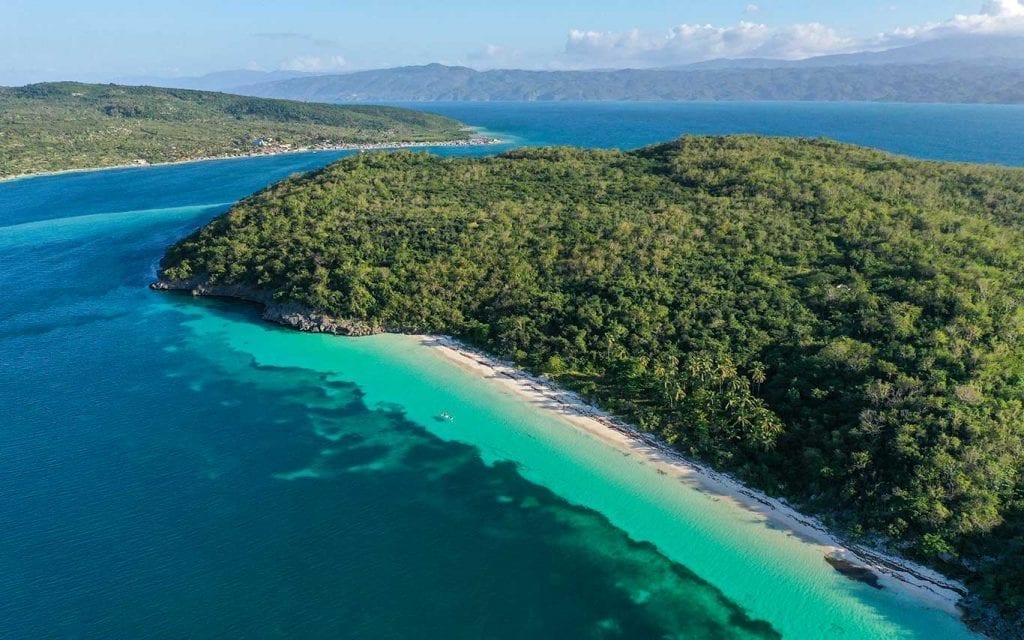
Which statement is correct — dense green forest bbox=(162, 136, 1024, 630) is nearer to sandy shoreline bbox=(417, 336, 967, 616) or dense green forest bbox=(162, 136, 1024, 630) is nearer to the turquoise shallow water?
sandy shoreline bbox=(417, 336, 967, 616)

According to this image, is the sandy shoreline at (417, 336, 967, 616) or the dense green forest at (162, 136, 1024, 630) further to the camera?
the dense green forest at (162, 136, 1024, 630)

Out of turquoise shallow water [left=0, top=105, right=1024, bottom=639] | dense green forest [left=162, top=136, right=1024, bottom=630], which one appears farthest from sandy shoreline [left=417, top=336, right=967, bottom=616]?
turquoise shallow water [left=0, top=105, right=1024, bottom=639]

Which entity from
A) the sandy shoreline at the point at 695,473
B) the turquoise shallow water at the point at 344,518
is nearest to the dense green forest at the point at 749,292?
the sandy shoreline at the point at 695,473

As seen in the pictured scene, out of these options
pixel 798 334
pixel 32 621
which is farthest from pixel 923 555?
pixel 32 621

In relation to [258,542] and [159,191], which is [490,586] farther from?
[159,191]

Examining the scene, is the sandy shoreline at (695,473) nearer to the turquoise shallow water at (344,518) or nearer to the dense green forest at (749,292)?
the dense green forest at (749,292)

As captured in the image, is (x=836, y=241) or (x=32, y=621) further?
(x=836, y=241)

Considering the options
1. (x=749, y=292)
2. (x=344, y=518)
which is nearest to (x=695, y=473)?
(x=749, y=292)
